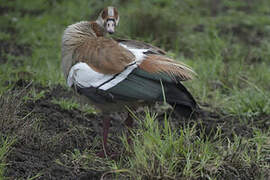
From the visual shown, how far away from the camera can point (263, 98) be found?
4781 millimetres

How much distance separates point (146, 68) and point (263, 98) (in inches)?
68.4

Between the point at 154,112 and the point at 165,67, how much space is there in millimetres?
701

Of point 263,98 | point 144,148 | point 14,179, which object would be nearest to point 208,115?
point 263,98

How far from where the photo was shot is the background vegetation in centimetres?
321

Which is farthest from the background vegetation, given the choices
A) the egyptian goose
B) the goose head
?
the goose head

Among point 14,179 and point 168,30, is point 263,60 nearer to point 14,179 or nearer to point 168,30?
point 168,30

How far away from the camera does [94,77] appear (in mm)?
3590

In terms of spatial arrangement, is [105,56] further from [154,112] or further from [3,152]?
[3,152]

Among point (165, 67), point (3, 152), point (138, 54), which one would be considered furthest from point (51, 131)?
point (165, 67)

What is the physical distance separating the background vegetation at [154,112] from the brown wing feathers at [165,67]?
1.08 feet

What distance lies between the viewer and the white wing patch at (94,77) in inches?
140

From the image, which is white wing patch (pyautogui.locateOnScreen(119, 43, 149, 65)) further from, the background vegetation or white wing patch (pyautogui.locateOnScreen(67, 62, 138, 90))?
the background vegetation

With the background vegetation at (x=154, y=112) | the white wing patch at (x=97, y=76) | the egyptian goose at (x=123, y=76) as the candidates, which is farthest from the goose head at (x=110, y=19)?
the background vegetation at (x=154, y=112)

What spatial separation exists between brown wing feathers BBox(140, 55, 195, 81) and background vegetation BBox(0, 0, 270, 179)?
1.08 feet
